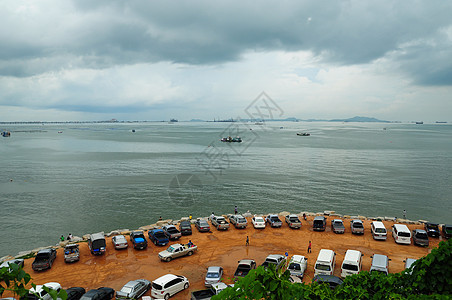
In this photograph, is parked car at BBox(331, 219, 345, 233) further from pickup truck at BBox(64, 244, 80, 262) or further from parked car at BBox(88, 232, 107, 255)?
pickup truck at BBox(64, 244, 80, 262)

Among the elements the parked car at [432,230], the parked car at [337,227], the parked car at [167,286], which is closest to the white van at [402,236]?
the parked car at [432,230]

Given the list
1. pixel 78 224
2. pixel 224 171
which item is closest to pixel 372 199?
pixel 224 171

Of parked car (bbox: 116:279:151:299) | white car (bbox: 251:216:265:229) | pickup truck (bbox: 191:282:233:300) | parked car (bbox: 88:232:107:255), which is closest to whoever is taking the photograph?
pickup truck (bbox: 191:282:233:300)

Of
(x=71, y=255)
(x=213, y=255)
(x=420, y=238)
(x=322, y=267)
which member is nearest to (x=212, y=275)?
(x=213, y=255)

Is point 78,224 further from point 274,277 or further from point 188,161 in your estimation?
point 188,161

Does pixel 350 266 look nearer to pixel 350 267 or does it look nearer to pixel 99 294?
pixel 350 267

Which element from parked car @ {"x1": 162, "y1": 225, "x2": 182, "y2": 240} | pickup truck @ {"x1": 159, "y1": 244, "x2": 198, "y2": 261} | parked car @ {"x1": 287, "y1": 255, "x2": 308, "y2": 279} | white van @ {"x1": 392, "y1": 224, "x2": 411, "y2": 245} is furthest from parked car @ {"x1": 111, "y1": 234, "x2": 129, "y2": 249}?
white van @ {"x1": 392, "y1": 224, "x2": 411, "y2": 245}

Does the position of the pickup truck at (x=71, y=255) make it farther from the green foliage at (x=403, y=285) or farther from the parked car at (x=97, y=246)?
the green foliage at (x=403, y=285)
